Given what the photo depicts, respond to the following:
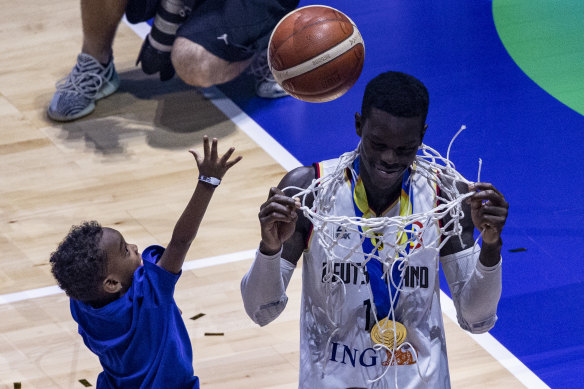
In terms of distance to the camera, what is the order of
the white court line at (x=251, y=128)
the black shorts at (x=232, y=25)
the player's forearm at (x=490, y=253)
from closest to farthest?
1. the player's forearm at (x=490, y=253)
2. the white court line at (x=251, y=128)
3. the black shorts at (x=232, y=25)

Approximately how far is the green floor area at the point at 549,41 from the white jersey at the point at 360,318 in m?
3.73

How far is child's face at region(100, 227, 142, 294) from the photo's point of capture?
10.8ft

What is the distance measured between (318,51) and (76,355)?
5.96 ft

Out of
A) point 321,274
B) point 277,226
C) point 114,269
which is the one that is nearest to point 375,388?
point 321,274

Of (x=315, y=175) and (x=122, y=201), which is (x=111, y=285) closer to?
(x=315, y=175)

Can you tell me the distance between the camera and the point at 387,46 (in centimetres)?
721

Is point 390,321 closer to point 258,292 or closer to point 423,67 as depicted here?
point 258,292

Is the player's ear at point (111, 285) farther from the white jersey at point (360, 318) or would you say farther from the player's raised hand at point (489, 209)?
the player's raised hand at point (489, 209)

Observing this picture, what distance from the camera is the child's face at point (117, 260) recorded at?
10.8 feet

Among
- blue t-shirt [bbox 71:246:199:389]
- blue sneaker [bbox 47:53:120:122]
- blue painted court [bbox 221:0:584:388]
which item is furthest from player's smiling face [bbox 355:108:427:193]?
blue sneaker [bbox 47:53:120:122]

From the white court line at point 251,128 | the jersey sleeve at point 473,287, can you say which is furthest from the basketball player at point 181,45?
the jersey sleeve at point 473,287

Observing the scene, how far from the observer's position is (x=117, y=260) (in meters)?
3.31

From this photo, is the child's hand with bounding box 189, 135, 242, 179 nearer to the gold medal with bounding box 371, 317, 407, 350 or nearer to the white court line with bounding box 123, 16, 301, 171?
the gold medal with bounding box 371, 317, 407, 350

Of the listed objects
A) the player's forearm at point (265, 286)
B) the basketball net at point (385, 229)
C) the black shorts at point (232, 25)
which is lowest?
the black shorts at point (232, 25)
